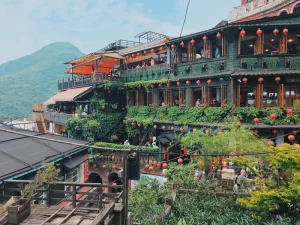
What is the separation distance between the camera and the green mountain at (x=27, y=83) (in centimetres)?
6234

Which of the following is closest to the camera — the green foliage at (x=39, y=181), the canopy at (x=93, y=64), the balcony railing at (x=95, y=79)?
the green foliage at (x=39, y=181)

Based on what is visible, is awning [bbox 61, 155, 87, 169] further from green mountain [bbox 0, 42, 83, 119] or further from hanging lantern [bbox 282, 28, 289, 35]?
green mountain [bbox 0, 42, 83, 119]

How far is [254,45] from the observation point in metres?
18.1

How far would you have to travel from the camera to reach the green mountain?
62344 millimetres

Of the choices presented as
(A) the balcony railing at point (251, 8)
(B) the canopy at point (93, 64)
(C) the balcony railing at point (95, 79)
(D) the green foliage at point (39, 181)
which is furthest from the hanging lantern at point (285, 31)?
(D) the green foliage at point (39, 181)

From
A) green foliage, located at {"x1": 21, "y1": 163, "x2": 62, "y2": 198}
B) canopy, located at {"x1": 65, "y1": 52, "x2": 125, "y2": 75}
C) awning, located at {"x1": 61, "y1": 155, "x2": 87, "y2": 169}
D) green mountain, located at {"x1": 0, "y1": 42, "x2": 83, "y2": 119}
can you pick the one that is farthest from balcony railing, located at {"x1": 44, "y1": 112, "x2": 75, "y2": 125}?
green mountain, located at {"x1": 0, "y1": 42, "x2": 83, "y2": 119}

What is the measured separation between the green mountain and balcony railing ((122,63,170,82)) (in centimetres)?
3782

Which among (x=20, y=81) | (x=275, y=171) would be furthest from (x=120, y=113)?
(x=20, y=81)

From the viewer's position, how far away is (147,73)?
23.6 meters

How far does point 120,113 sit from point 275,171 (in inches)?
Result: 738

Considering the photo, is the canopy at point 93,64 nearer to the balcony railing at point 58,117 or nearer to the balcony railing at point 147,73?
the balcony railing at point 147,73

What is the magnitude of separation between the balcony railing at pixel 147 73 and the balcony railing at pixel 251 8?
9546mm

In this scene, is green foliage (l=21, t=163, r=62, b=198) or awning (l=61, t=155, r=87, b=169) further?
awning (l=61, t=155, r=87, b=169)

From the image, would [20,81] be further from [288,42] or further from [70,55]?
[288,42]
